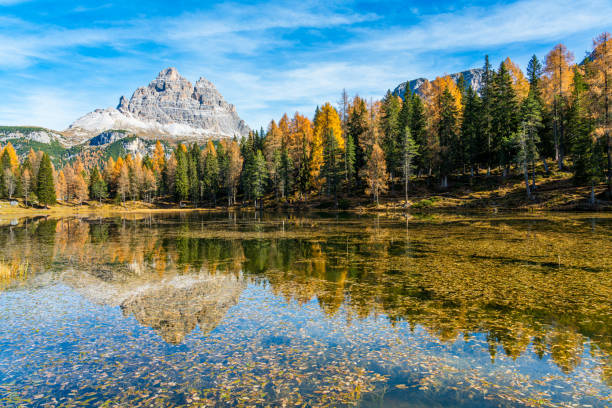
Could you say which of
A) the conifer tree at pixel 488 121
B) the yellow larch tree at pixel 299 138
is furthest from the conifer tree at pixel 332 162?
the conifer tree at pixel 488 121

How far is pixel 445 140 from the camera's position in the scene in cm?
7344

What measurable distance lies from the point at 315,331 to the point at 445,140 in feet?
234

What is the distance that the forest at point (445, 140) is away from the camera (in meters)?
52.4

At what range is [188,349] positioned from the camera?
984 centimetres

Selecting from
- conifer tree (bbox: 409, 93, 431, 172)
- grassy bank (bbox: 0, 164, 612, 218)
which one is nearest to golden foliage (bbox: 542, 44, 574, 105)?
grassy bank (bbox: 0, 164, 612, 218)

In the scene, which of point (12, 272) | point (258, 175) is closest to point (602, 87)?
point (12, 272)

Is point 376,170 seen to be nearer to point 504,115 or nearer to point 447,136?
point 447,136

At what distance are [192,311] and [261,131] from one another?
336ft

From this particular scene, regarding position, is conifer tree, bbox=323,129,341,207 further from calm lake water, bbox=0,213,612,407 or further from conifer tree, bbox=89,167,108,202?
conifer tree, bbox=89,167,108,202

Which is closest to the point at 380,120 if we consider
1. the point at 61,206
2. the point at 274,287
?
the point at 274,287

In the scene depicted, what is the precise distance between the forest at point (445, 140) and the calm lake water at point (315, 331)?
132 ft

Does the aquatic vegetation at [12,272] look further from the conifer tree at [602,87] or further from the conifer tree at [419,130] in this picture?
the conifer tree at [419,130]

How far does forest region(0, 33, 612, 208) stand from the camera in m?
52.4

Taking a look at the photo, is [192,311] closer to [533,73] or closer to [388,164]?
[388,164]
